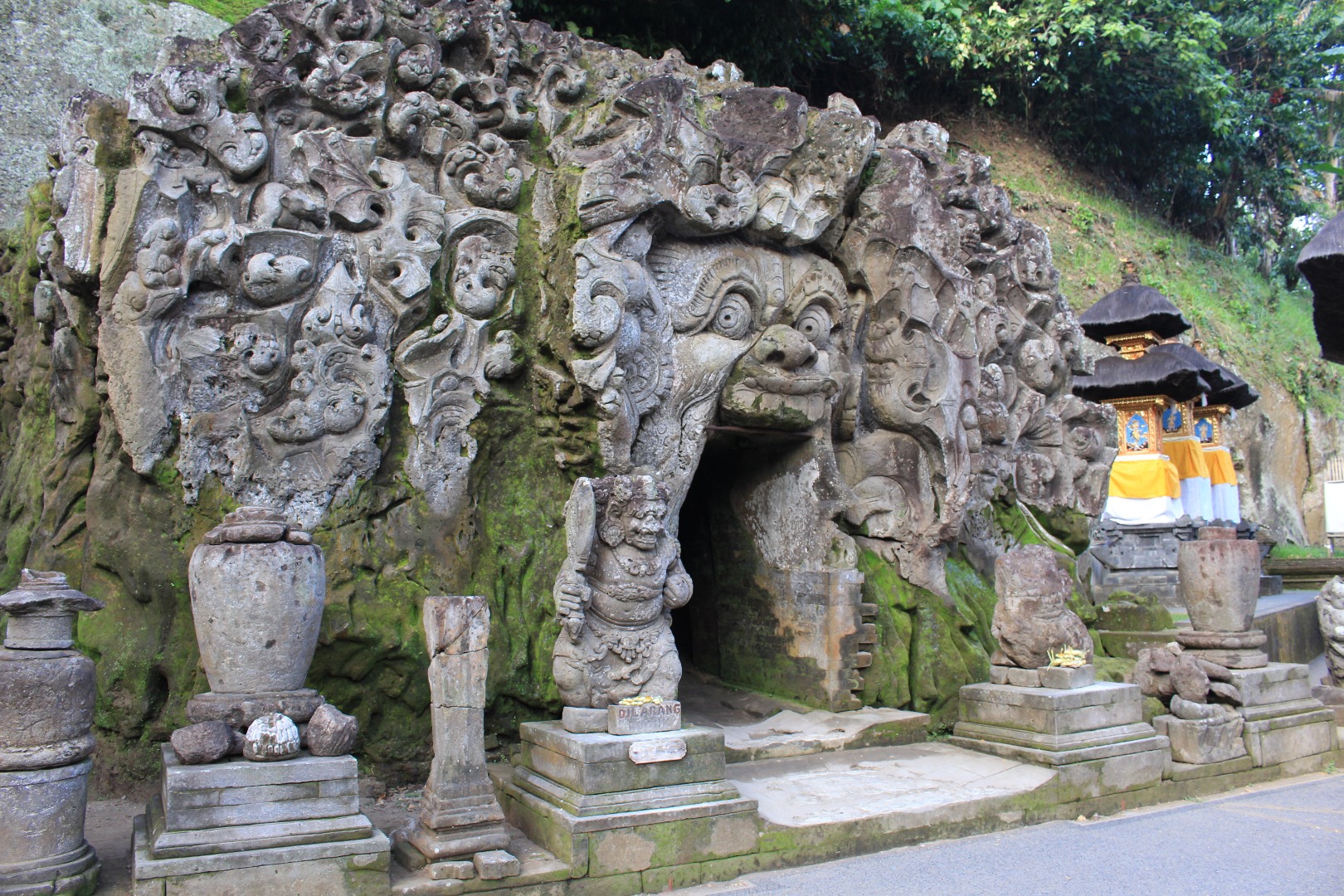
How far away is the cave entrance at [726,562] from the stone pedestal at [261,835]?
15.1ft

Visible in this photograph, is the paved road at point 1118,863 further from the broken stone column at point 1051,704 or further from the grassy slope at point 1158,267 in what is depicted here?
the grassy slope at point 1158,267

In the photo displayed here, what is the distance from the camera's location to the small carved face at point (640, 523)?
19.7 feet

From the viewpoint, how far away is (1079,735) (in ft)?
22.9

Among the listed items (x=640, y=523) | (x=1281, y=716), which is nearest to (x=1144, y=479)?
(x=1281, y=716)

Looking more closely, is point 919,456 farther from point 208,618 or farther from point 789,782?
point 208,618

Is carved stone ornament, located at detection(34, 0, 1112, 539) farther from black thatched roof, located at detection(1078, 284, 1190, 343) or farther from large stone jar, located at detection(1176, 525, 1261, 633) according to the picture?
black thatched roof, located at detection(1078, 284, 1190, 343)

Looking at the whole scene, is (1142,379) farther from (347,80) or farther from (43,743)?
(43,743)

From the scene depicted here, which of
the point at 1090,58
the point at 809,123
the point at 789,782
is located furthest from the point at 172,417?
the point at 1090,58

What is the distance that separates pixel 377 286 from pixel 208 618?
3.09 metres

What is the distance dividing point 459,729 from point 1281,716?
22.0ft

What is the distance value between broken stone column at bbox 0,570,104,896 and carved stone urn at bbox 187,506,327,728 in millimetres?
529

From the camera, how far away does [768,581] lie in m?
8.87

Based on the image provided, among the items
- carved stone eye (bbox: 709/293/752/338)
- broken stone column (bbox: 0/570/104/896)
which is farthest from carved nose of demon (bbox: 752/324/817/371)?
broken stone column (bbox: 0/570/104/896)

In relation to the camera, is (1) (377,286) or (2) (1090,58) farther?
(2) (1090,58)
